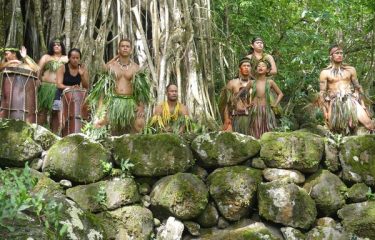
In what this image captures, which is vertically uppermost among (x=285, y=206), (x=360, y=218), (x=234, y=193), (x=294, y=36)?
(x=294, y=36)

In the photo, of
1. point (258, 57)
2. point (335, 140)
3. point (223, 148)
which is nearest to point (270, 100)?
point (258, 57)

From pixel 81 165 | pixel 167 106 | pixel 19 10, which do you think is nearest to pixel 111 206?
pixel 81 165

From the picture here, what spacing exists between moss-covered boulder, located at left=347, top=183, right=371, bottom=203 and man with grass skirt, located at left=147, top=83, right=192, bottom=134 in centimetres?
136

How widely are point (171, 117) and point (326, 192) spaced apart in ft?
4.53

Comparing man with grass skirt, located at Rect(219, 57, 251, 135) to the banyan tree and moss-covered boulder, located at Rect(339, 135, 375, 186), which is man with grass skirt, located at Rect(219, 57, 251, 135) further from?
moss-covered boulder, located at Rect(339, 135, 375, 186)

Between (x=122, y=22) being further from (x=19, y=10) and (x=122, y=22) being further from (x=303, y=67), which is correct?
(x=303, y=67)

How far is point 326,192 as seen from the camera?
4.18 metres

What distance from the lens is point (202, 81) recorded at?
5391 mm

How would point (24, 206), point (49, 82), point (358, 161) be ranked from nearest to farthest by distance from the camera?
point (24, 206), point (358, 161), point (49, 82)

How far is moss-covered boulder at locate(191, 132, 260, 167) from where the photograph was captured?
4215 mm

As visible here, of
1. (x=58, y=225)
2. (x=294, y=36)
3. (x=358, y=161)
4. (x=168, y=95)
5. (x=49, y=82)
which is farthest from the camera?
(x=294, y=36)

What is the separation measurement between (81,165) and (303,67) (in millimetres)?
3650

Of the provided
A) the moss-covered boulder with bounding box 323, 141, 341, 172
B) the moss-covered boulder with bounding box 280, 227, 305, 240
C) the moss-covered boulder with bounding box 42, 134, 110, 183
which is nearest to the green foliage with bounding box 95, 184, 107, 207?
the moss-covered boulder with bounding box 42, 134, 110, 183

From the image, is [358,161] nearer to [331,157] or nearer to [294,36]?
[331,157]
